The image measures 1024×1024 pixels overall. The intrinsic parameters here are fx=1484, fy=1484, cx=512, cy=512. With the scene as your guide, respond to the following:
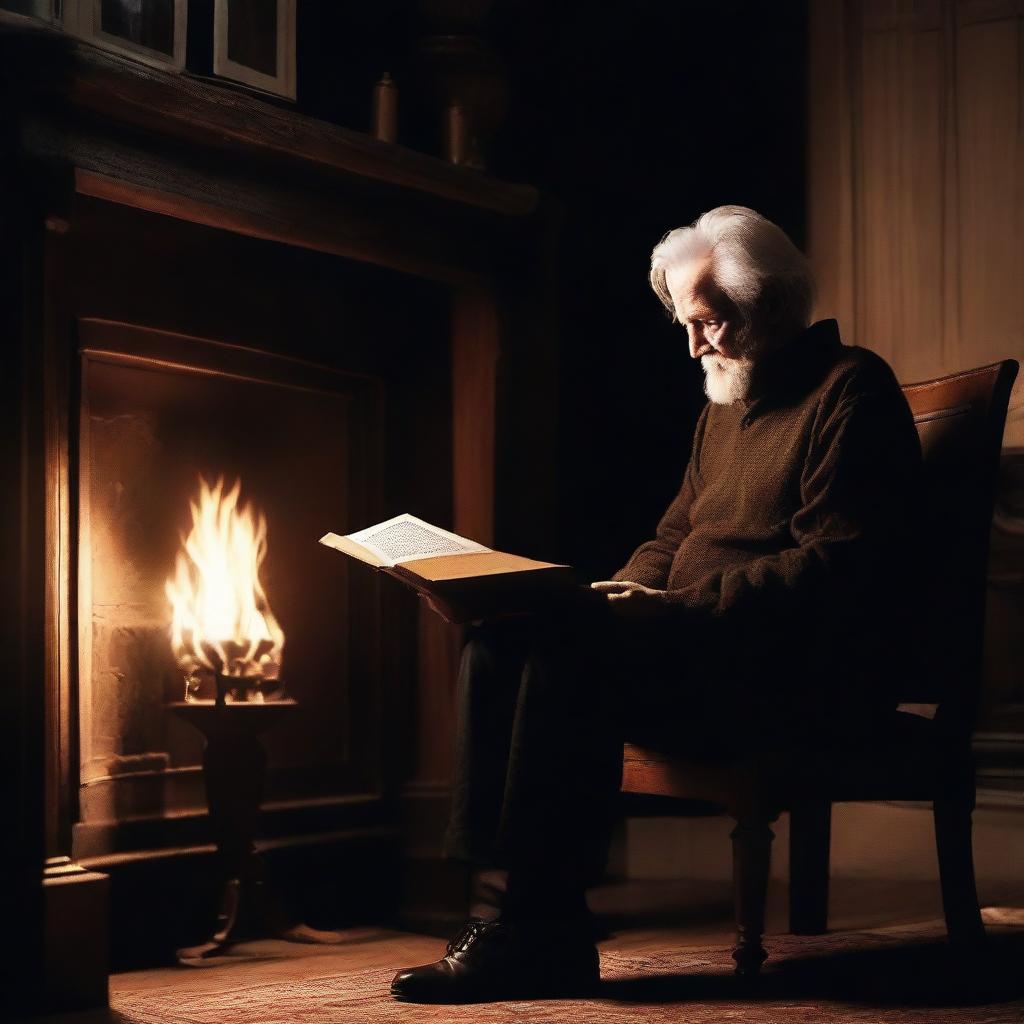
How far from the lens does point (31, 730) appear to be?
7.44ft

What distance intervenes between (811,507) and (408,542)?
0.64 m

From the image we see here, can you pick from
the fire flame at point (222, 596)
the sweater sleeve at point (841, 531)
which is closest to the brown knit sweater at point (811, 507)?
the sweater sleeve at point (841, 531)

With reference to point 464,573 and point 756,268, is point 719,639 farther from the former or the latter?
point 756,268

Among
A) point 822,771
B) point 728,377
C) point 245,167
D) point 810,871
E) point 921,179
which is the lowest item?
point 810,871

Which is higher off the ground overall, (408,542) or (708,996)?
(408,542)

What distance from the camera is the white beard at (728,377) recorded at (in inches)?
104

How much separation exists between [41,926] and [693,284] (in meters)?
1.50

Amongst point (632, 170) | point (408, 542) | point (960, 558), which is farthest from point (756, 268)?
point (632, 170)

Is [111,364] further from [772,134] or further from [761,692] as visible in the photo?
[772,134]

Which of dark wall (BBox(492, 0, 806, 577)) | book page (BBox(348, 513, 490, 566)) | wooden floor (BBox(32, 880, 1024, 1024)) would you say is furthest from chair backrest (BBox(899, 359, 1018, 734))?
dark wall (BBox(492, 0, 806, 577))

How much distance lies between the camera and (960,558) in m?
2.51

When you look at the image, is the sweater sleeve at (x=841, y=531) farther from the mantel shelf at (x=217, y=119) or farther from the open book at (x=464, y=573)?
the mantel shelf at (x=217, y=119)

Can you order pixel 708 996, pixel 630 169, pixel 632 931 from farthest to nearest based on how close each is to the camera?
pixel 630 169
pixel 632 931
pixel 708 996

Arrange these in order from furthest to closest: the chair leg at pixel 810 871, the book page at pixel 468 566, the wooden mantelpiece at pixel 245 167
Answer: the chair leg at pixel 810 871, the wooden mantelpiece at pixel 245 167, the book page at pixel 468 566
